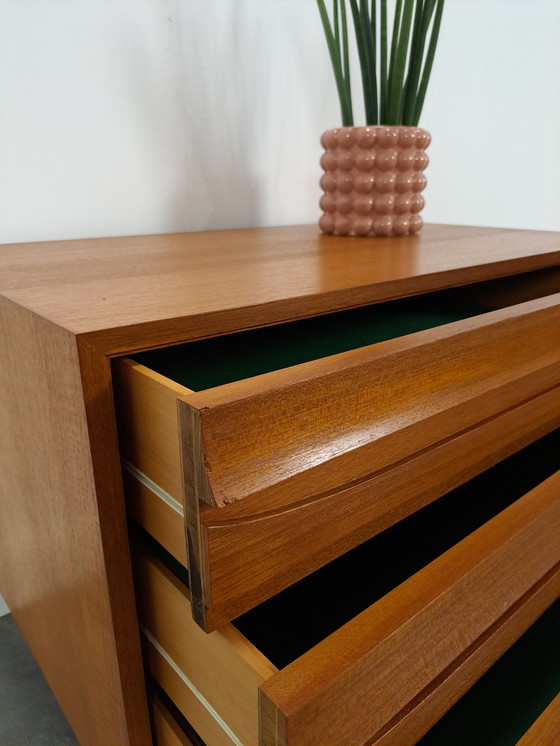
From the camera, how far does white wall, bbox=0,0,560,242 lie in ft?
2.28

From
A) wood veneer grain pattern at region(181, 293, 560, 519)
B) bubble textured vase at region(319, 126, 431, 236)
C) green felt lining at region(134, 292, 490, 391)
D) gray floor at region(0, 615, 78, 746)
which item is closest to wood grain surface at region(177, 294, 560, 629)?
wood veneer grain pattern at region(181, 293, 560, 519)

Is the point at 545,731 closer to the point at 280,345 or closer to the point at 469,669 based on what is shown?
the point at 469,669

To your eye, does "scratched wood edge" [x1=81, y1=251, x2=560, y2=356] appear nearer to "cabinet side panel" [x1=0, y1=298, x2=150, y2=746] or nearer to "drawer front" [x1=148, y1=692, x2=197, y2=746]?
"cabinet side panel" [x1=0, y1=298, x2=150, y2=746]

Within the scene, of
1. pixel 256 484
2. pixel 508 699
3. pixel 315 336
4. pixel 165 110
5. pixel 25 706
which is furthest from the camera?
pixel 165 110

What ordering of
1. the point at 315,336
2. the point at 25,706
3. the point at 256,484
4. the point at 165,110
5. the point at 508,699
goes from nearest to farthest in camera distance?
1. the point at 256,484
2. the point at 508,699
3. the point at 315,336
4. the point at 25,706
5. the point at 165,110

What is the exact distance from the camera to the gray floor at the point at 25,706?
2.04 feet

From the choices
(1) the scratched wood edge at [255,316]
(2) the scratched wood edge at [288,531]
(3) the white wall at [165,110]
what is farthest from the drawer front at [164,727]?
(3) the white wall at [165,110]

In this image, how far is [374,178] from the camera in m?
0.75

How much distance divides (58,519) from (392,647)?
10.2 inches

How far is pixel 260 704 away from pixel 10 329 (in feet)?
0.97

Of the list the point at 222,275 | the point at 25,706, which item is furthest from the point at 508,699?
the point at 25,706

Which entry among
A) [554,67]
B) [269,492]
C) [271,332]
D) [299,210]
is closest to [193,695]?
[269,492]

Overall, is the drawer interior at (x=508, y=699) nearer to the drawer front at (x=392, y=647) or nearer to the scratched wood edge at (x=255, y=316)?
the drawer front at (x=392, y=647)

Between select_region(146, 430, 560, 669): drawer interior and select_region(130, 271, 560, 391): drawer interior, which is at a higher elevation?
select_region(130, 271, 560, 391): drawer interior
